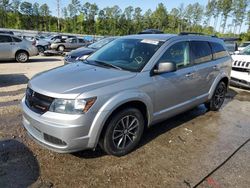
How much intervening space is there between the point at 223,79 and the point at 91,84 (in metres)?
3.85

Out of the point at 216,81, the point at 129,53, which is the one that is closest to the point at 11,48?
the point at 129,53

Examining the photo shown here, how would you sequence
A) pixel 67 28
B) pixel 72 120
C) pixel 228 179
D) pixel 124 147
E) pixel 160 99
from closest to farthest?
pixel 72 120
pixel 228 179
pixel 124 147
pixel 160 99
pixel 67 28

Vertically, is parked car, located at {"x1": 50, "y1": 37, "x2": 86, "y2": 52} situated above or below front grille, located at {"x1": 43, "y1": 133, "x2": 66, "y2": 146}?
below

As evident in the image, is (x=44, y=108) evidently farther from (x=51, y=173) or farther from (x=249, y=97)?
(x=249, y=97)

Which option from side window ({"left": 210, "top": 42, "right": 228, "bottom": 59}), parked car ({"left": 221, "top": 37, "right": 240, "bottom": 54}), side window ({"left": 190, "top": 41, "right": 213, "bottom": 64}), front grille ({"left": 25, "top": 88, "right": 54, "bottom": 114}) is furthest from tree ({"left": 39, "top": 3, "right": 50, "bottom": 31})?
front grille ({"left": 25, "top": 88, "right": 54, "bottom": 114})

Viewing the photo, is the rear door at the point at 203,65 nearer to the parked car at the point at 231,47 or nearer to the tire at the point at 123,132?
the tire at the point at 123,132

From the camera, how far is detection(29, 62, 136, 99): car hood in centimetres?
323

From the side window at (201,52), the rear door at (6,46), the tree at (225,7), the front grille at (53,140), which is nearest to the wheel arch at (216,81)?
the side window at (201,52)

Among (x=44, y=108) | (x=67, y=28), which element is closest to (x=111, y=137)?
(x=44, y=108)

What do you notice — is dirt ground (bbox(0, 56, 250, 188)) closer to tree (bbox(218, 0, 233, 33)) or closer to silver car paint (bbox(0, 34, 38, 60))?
silver car paint (bbox(0, 34, 38, 60))

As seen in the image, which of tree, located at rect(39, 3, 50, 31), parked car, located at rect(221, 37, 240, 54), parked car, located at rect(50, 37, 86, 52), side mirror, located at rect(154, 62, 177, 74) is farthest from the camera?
tree, located at rect(39, 3, 50, 31)

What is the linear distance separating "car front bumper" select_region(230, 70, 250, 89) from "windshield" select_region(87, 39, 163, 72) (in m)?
4.90

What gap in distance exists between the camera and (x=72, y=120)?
310 cm

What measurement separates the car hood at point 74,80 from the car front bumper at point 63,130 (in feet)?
0.90
